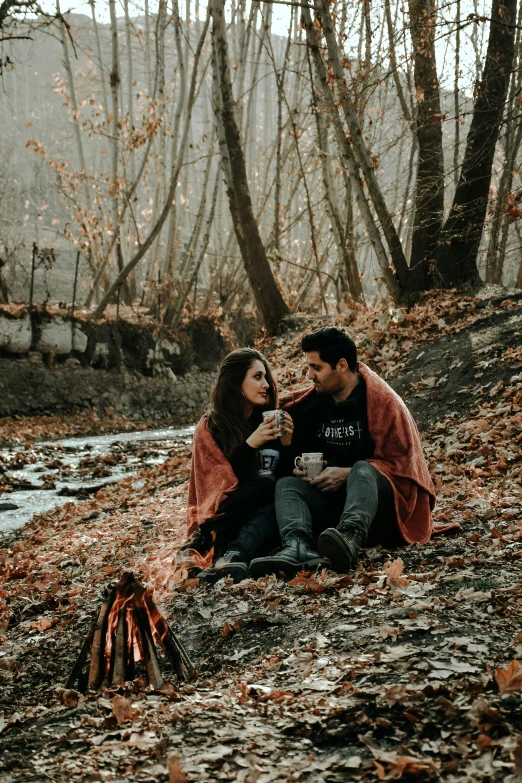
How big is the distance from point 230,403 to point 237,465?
402 millimetres

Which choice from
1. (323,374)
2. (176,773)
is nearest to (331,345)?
(323,374)

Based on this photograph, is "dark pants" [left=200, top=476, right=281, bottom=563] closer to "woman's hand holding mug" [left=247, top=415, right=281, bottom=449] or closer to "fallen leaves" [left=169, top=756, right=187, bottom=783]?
"woman's hand holding mug" [left=247, top=415, right=281, bottom=449]

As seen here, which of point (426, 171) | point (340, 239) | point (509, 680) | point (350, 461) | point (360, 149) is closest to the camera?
point (509, 680)

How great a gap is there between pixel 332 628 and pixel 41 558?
3898 millimetres

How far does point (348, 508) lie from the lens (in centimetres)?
423

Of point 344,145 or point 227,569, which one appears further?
point 344,145

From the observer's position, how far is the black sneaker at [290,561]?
160 inches

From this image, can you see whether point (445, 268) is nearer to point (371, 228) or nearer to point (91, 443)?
point (371, 228)

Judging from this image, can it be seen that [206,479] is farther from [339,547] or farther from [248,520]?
[339,547]

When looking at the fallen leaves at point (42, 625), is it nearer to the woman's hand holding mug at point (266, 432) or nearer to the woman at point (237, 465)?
the woman at point (237, 465)

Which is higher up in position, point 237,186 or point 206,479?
point 237,186

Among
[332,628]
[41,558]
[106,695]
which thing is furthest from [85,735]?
[41,558]

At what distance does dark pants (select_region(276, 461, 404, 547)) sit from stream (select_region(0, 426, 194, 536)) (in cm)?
481

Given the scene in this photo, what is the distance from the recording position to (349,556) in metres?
4.00
